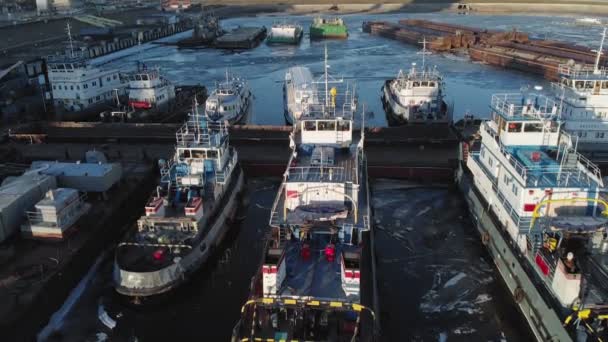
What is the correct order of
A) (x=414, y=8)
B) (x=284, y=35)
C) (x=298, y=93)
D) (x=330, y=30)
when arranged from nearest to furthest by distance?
(x=298, y=93), (x=284, y=35), (x=330, y=30), (x=414, y=8)

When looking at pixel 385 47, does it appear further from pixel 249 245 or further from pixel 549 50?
pixel 249 245

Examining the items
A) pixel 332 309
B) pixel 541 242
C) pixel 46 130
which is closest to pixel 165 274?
pixel 332 309

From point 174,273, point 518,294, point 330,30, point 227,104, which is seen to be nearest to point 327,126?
point 174,273

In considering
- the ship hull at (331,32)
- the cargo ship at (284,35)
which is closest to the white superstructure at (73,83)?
the cargo ship at (284,35)

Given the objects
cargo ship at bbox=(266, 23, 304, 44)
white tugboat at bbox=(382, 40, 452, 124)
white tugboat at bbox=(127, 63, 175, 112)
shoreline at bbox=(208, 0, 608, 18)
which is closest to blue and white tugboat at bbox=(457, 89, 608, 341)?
white tugboat at bbox=(382, 40, 452, 124)

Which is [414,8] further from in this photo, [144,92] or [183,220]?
[183,220]

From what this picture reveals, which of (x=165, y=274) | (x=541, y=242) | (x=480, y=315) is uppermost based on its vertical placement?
(x=541, y=242)

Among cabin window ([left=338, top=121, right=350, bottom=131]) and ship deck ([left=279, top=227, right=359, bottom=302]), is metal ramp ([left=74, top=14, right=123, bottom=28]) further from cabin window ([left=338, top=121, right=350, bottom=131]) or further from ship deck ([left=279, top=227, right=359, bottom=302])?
ship deck ([left=279, top=227, right=359, bottom=302])
